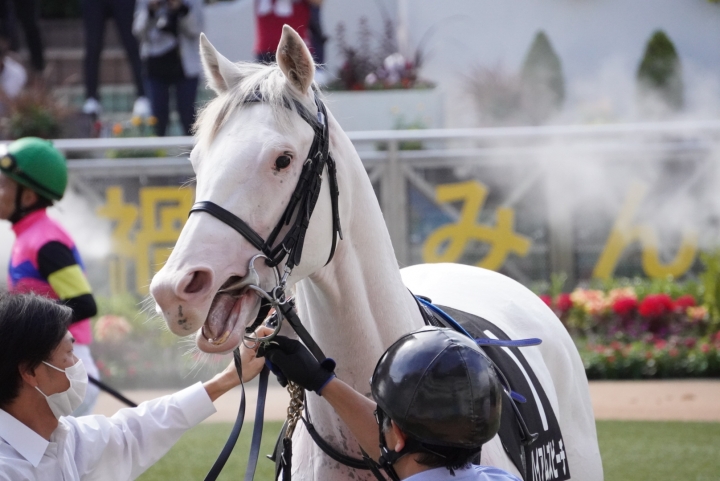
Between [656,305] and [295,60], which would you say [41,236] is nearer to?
[295,60]

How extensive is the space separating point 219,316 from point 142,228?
256 inches

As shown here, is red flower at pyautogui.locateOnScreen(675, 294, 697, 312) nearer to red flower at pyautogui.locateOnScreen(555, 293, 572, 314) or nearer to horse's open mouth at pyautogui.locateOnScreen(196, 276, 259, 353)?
red flower at pyautogui.locateOnScreen(555, 293, 572, 314)

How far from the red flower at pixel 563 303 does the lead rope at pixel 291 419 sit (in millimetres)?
6294

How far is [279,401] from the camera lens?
25.3ft

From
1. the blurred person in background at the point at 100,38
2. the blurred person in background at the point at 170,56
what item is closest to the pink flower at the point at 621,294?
the blurred person in background at the point at 170,56

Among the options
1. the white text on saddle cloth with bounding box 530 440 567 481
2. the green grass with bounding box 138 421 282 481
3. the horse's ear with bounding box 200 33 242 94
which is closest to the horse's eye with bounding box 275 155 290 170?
the horse's ear with bounding box 200 33 242 94

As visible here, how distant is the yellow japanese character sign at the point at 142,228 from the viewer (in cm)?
839

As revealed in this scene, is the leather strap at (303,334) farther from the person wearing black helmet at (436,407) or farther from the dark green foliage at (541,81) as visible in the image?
the dark green foliage at (541,81)

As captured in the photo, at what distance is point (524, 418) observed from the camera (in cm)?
287

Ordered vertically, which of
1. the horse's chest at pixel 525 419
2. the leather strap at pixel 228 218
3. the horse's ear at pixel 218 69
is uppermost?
the horse's ear at pixel 218 69

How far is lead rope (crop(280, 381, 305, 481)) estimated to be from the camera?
8.25 ft

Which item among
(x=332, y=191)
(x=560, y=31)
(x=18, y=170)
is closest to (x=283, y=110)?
(x=332, y=191)

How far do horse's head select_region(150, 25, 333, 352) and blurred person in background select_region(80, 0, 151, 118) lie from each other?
9.13 m

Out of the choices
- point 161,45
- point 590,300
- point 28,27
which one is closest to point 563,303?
point 590,300
